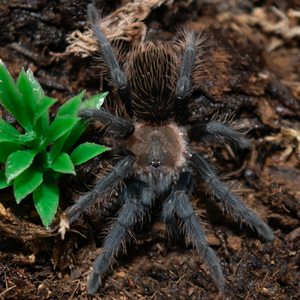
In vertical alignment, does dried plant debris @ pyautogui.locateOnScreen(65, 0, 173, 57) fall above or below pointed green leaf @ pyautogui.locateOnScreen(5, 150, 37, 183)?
above

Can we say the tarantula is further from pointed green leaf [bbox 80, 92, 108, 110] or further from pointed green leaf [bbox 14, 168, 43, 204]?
pointed green leaf [bbox 14, 168, 43, 204]

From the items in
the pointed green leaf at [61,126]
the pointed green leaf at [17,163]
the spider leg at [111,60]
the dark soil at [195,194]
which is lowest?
the dark soil at [195,194]

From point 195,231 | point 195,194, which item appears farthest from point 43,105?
point 195,194

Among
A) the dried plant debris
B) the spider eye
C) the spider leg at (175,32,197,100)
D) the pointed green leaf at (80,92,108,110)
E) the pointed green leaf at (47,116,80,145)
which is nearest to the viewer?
the pointed green leaf at (47,116,80,145)

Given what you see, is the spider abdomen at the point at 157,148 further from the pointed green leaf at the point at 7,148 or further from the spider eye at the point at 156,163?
the pointed green leaf at the point at 7,148

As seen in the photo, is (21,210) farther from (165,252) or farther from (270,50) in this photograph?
(270,50)

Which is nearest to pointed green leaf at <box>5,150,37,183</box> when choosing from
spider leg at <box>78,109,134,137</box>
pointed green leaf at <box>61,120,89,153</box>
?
pointed green leaf at <box>61,120,89,153</box>

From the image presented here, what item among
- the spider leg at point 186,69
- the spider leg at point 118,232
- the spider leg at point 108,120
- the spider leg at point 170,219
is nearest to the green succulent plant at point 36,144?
the spider leg at point 108,120
